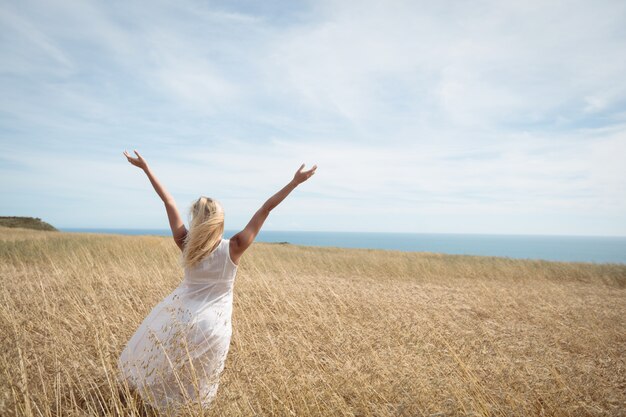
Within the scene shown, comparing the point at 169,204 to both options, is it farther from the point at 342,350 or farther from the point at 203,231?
the point at 342,350

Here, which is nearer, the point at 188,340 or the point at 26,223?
the point at 188,340

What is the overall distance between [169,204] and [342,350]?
3017 mm

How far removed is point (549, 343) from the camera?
6.29 m

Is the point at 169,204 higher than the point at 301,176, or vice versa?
the point at 301,176

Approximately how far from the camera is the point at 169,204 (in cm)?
390

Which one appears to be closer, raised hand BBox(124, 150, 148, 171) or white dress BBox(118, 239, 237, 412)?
white dress BBox(118, 239, 237, 412)

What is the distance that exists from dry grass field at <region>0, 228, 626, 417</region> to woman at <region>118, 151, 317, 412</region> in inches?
7.7

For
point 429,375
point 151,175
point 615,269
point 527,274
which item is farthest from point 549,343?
point 615,269

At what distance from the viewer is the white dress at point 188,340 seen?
3.17 m

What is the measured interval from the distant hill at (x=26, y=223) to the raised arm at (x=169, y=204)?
48.9 metres

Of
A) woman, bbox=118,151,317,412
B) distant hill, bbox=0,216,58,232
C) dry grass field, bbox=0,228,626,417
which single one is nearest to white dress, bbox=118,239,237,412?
woman, bbox=118,151,317,412

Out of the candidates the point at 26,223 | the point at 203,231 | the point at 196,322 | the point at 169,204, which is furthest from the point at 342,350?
the point at 26,223

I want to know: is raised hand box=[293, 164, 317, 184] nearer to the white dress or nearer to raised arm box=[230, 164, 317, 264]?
raised arm box=[230, 164, 317, 264]

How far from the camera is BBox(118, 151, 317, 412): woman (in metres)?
3.19
